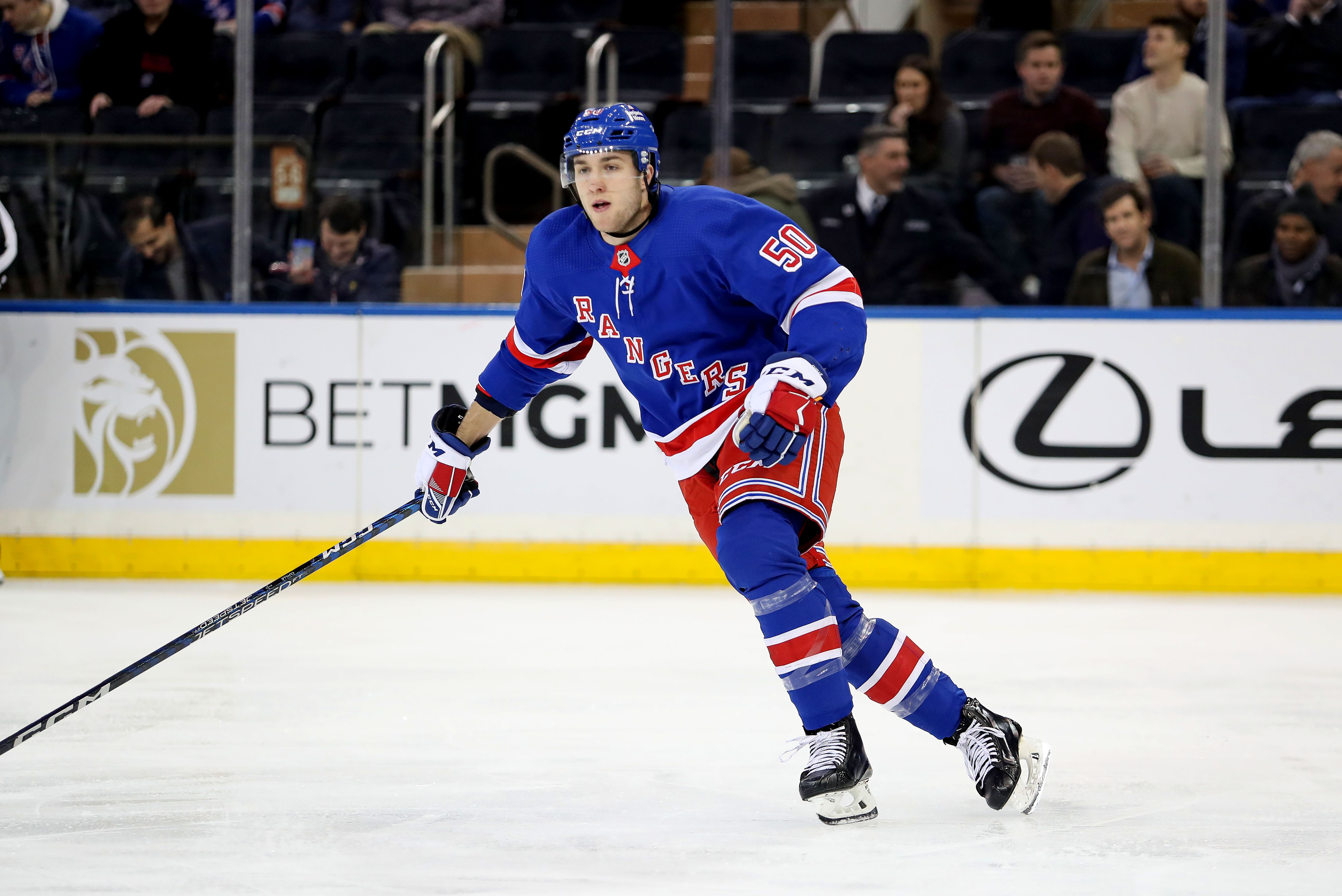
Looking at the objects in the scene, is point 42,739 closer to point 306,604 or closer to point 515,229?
point 306,604

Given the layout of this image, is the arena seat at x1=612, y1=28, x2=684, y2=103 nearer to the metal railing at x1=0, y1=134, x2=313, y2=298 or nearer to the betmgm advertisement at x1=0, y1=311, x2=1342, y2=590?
the metal railing at x1=0, y1=134, x2=313, y2=298

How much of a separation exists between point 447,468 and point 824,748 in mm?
909

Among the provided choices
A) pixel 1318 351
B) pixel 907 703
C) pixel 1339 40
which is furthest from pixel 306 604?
pixel 1339 40

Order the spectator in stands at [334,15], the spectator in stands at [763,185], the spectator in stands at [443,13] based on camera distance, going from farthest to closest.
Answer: the spectator in stands at [443,13] < the spectator in stands at [334,15] < the spectator in stands at [763,185]

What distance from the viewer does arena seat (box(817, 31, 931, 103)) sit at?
6512 millimetres

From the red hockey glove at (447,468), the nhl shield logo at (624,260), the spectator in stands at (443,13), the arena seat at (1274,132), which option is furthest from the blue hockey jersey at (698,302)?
the spectator in stands at (443,13)

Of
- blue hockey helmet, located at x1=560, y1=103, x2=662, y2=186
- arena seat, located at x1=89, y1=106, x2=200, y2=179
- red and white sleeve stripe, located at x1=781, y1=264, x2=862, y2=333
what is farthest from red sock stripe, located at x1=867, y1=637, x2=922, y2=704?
arena seat, located at x1=89, y1=106, x2=200, y2=179

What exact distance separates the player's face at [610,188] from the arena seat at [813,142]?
3352mm

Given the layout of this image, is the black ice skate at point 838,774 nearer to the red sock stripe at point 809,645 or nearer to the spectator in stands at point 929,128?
the red sock stripe at point 809,645

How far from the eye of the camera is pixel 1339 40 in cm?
597

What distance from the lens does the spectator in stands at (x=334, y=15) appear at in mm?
6770

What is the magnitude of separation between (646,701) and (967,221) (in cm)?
275

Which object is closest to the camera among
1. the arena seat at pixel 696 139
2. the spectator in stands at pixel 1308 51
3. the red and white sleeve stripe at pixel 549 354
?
the red and white sleeve stripe at pixel 549 354

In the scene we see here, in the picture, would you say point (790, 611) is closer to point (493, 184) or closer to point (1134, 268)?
point (1134, 268)
